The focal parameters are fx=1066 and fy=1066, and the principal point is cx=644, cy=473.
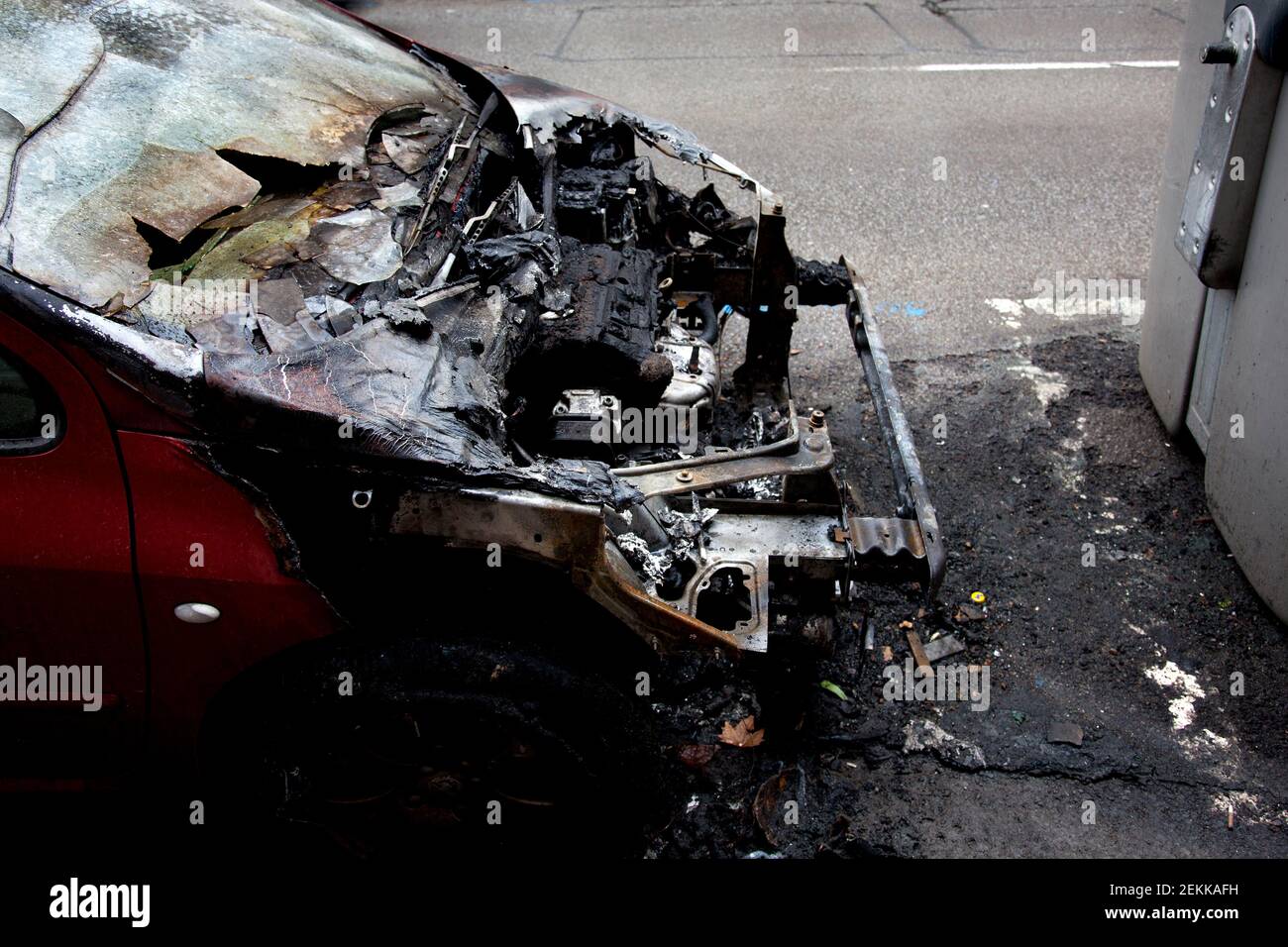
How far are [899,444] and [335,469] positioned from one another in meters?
1.55

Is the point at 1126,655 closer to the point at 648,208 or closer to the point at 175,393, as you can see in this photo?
the point at 648,208

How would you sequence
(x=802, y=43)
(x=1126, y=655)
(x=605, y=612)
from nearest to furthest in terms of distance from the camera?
(x=605, y=612) < (x=1126, y=655) < (x=802, y=43)

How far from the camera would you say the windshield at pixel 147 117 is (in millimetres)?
2293

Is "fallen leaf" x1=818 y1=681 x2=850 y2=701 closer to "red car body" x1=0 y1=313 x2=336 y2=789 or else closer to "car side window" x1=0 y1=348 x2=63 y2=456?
"red car body" x1=0 y1=313 x2=336 y2=789

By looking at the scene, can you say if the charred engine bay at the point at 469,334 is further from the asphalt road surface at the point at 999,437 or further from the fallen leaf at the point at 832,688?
the asphalt road surface at the point at 999,437

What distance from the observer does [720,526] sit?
260cm

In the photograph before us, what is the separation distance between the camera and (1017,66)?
743 centimetres

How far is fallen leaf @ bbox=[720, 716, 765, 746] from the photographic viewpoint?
3168 millimetres

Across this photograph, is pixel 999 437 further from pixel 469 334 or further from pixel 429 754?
pixel 429 754

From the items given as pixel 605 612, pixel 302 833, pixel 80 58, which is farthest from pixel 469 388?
pixel 80 58

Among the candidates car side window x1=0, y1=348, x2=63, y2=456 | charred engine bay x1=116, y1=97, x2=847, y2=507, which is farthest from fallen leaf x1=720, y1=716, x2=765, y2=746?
car side window x1=0, y1=348, x2=63, y2=456

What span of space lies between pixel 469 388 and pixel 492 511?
13.9 inches

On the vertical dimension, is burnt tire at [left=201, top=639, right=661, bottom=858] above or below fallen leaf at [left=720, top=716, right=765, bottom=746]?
above
